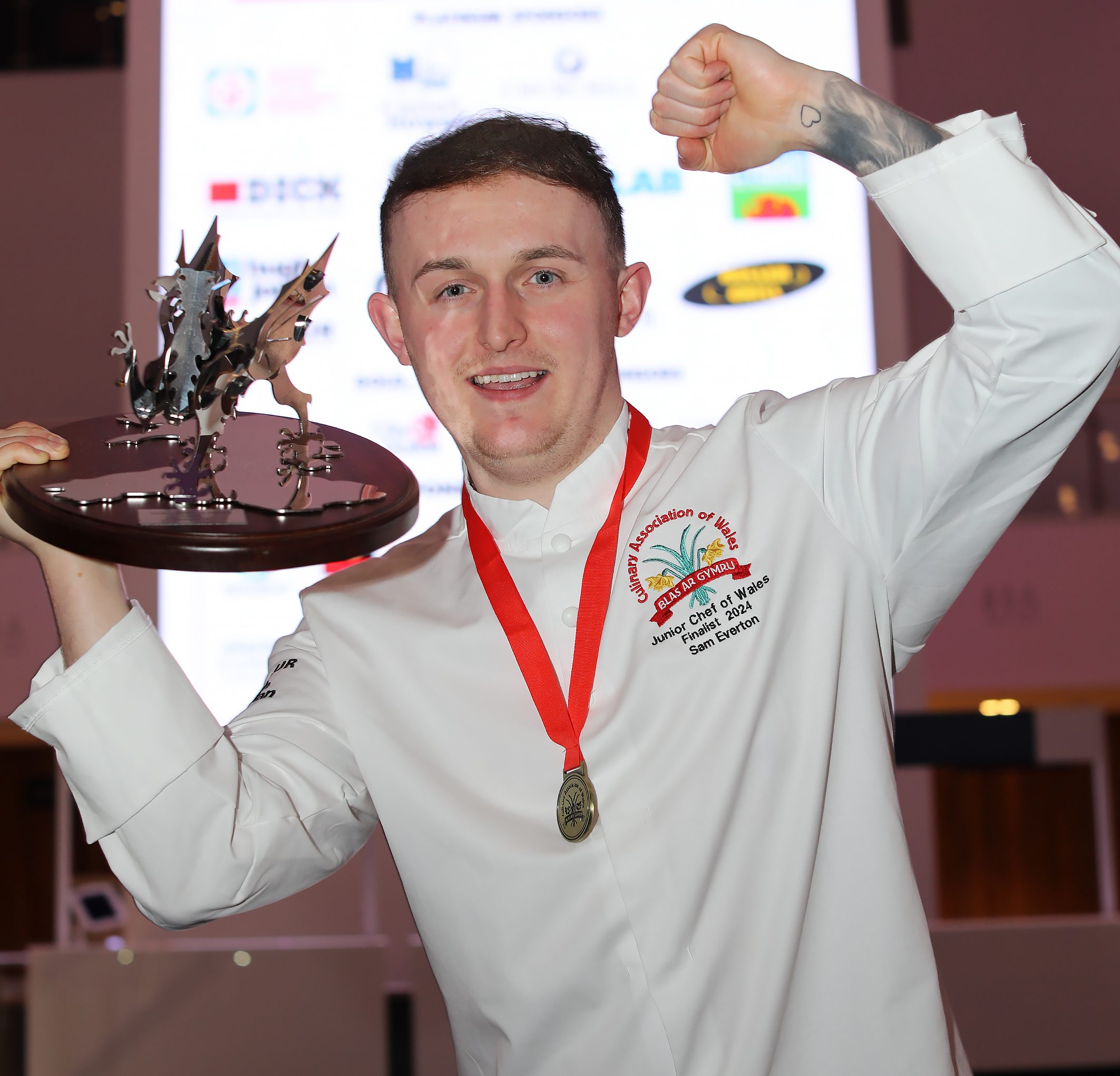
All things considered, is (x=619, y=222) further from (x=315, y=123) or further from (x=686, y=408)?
(x=315, y=123)

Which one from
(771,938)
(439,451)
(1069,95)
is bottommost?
(771,938)

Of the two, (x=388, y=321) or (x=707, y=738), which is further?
(x=388, y=321)

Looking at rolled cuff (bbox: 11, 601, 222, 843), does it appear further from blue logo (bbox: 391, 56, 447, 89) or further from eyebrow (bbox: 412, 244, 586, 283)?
blue logo (bbox: 391, 56, 447, 89)

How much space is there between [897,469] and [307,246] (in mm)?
2079

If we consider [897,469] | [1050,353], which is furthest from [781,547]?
[1050,353]

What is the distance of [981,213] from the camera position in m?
1.05

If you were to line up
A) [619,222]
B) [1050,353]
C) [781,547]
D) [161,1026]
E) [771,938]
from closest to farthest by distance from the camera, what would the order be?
[1050,353], [771,938], [781,547], [619,222], [161,1026]

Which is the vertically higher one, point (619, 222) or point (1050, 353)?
point (619, 222)

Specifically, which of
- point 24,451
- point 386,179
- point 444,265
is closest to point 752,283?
point 386,179

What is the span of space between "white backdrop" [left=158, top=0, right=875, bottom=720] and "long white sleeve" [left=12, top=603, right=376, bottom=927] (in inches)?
62.1

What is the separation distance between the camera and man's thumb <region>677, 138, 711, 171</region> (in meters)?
1.24

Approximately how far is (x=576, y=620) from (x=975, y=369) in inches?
20.1

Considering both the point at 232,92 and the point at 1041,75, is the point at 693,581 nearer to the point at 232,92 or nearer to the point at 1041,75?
the point at 232,92

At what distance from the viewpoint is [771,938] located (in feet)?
3.77
